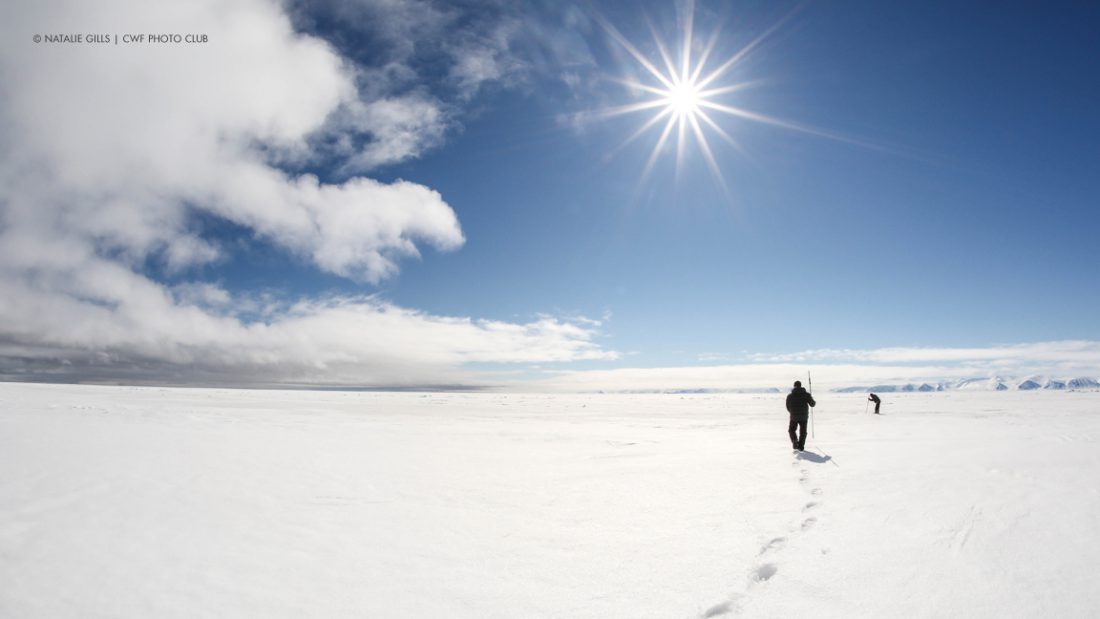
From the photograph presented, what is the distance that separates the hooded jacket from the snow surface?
228 centimetres

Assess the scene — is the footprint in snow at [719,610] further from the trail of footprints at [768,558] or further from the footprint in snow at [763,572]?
the footprint in snow at [763,572]

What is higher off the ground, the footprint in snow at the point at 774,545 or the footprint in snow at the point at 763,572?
the footprint in snow at the point at 763,572

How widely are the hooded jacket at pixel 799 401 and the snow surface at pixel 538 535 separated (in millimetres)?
2276

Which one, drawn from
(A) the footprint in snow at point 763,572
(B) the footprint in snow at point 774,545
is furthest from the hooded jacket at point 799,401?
(A) the footprint in snow at point 763,572

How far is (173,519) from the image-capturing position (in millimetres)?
5875

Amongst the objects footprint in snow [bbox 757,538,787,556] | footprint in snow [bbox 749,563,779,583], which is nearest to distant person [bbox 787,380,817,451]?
footprint in snow [bbox 757,538,787,556]

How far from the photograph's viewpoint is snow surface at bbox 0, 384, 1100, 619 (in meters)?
3.89

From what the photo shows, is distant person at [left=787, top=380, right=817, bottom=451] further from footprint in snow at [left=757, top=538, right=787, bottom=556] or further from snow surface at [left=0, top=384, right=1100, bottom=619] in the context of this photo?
footprint in snow at [left=757, top=538, right=787, bottom=556]

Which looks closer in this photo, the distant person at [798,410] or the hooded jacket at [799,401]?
the distant person at [798,410]

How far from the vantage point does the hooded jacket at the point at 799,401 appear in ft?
42.6

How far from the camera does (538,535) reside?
18.5 feet

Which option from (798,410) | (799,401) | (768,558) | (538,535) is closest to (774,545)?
(768,558)

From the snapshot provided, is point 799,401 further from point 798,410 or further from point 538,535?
point 538,535

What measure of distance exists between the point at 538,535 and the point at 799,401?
10.5 metres
